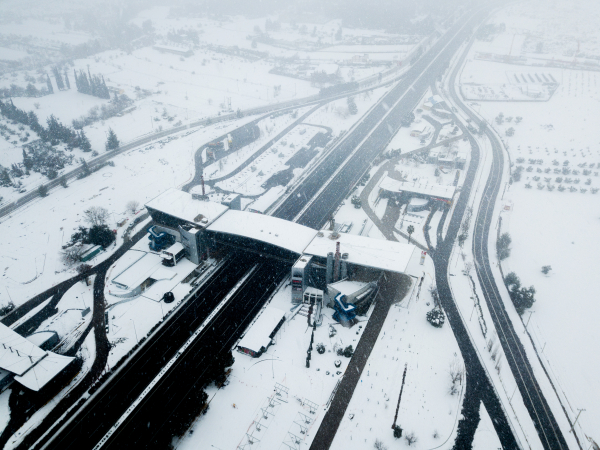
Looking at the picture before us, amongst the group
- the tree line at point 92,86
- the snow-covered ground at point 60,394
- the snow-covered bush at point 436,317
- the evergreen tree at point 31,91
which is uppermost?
the tree line at point 92,86

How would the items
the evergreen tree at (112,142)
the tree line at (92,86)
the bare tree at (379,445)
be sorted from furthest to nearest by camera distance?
1. the tree line at (92,86)
2. the evergreen tree at (112,142)
3. the bare tree at (379,445)

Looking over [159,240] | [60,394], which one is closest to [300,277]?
[159,240]

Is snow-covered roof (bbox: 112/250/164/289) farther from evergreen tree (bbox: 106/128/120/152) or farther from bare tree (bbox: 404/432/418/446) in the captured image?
evergreen tree (bbox: 106/128/120/152)

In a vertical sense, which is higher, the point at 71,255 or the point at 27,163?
the point at 27,163

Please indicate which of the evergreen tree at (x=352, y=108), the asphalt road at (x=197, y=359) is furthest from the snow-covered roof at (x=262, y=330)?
the evergreen tree at (x=352, y=108)

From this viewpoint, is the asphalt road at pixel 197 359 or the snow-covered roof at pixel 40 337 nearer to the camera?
the asphalt road at pixel 197 359

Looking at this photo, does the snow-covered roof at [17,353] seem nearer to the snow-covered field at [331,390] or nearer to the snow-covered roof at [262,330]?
the snow-covered field at [331,390]

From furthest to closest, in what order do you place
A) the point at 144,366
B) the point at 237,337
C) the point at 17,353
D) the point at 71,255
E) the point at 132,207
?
the point at 132,207, the point at 71,255, the point at 237,337, the point at 144,366, the point at 17,353

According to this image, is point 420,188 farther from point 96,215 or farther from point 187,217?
point 96,215
